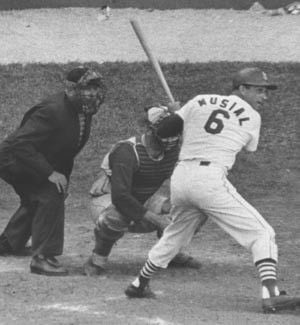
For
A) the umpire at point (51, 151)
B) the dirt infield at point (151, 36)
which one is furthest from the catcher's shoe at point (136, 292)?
the dirt infield at point (151, 36)

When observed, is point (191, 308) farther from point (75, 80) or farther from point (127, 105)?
point (127, 105)

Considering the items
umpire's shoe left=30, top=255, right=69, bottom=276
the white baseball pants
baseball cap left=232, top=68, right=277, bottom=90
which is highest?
baseball cap left=232, top=68, right=277, bottom=90

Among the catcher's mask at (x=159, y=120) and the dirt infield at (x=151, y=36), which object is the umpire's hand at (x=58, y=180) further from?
the dirt infield at (x=151, y=36)

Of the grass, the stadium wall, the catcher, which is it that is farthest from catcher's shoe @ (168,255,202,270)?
the stadium wall

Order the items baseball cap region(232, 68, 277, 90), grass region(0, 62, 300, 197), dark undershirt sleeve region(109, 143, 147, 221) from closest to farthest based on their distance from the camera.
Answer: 1. baseball cap region(232, 68, 277, 90)
2. dark undershirt sleeve region(109, 143, 147, 221)
3. grass region(0, 62, 300, 197)

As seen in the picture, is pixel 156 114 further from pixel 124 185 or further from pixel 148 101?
pixel 148 101

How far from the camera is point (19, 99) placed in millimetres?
13766

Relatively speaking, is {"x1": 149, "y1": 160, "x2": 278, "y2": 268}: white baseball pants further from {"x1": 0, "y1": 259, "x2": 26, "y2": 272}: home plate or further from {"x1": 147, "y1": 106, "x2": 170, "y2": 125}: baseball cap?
{"x1": 0, "y1": 259, "x2": 26, "y2": 272}: home plate

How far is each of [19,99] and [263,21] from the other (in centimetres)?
407

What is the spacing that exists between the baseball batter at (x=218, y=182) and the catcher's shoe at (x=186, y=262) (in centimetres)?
101

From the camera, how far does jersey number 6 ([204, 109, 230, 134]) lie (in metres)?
6.91

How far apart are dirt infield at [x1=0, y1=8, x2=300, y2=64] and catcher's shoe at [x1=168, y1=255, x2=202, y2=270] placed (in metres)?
6.84

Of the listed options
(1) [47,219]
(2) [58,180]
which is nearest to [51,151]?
(2) [58,180]

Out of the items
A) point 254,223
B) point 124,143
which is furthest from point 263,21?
point 254,223
